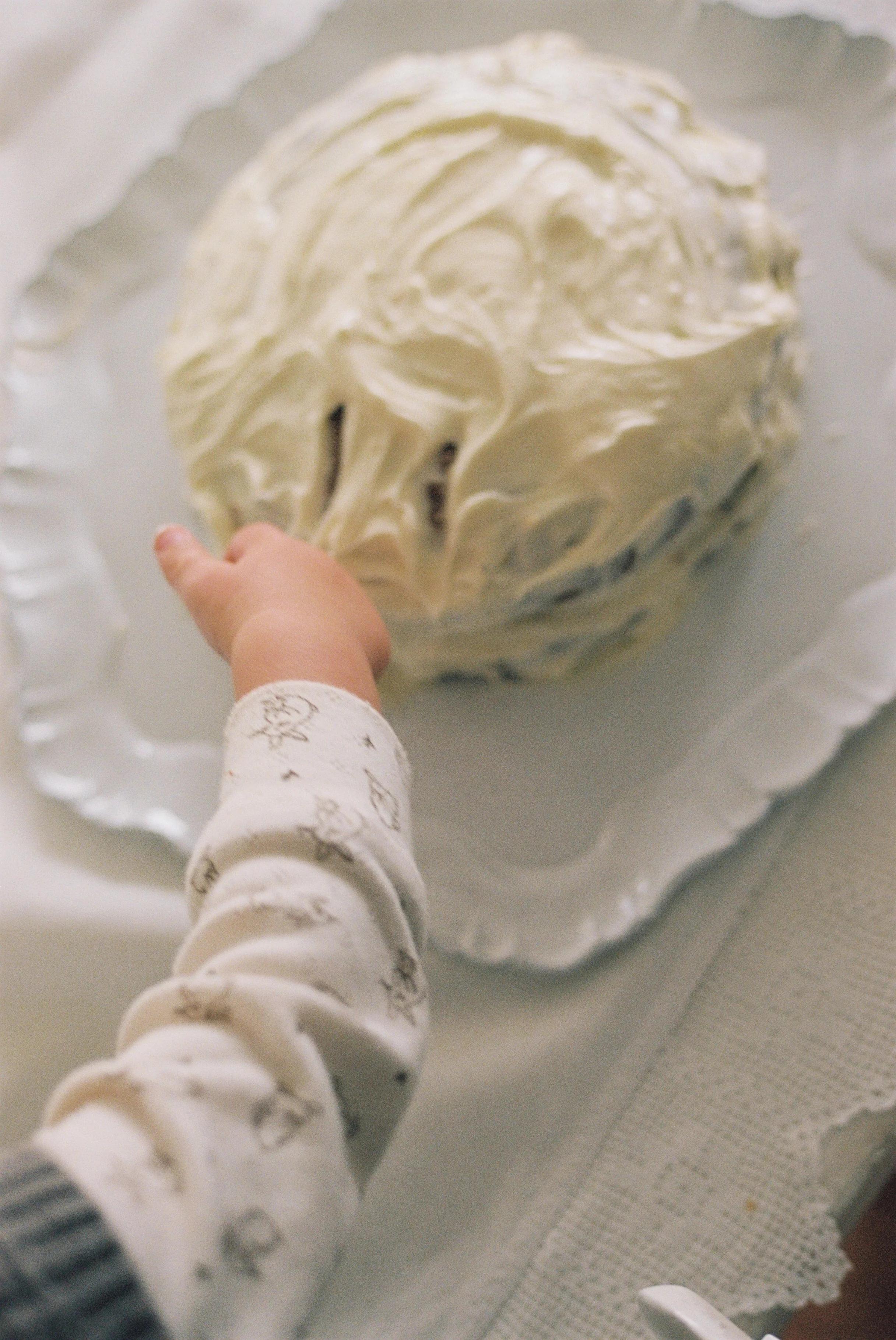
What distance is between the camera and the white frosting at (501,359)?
0.64 m

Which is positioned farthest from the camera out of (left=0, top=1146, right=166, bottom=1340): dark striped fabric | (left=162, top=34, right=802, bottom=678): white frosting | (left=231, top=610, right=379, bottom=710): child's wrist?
(left=162, top=34, right=802, bottom=678): white frosting

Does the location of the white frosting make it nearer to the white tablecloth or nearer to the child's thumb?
the child's thumb

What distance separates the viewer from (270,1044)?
40cm

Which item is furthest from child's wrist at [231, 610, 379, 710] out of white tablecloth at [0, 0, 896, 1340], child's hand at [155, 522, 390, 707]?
white tablecloth at [0, 0, 896, 1340]

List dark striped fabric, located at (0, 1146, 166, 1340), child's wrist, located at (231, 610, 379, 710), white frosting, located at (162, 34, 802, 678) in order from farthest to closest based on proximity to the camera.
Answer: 1. white frosting, located at (162, 34, 802, 678)
2. child's wrist, located at (231, 610, 379, 710)
3. dark striped fabric, located at (0, 1146, 166, 1340)

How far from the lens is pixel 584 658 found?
748 millimetres

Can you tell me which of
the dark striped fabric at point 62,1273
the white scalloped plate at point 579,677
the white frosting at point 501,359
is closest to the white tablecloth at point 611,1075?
the white scalloped plate at point 579,677

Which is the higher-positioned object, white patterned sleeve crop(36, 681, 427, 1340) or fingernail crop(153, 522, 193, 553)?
fingernail crop(153, 522, 193, 553)

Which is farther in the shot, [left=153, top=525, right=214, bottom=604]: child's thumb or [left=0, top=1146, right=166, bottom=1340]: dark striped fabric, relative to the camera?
[left=153, top=525, right=214, bottom=604]: child's thumb

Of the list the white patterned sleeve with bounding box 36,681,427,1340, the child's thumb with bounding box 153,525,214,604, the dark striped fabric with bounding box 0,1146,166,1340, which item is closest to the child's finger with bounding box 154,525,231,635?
the child's thumb with bounding box 153,525,214,604

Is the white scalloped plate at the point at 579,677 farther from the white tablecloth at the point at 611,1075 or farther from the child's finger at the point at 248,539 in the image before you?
the child's finger at the point at 248,539

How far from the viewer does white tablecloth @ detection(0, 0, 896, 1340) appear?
61 cm

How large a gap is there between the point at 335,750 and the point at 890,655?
0.39 metres

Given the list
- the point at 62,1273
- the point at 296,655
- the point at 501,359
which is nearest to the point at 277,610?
the point at 296,655
